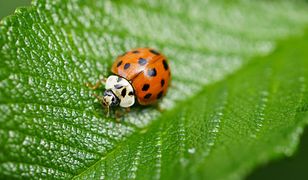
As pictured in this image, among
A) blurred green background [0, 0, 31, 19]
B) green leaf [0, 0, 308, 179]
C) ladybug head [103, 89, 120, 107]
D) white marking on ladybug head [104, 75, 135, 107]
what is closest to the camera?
green leaf [0, 0, 308, 179]

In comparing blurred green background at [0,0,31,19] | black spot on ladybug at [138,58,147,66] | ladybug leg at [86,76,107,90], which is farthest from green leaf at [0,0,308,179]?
blurred green background at [0,0,31,19]

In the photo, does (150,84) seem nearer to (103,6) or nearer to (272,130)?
(103,6)

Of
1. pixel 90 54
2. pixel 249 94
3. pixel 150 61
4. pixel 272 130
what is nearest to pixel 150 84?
pixel 150 61

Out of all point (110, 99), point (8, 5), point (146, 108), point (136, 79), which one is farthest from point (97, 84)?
point (8, 5)

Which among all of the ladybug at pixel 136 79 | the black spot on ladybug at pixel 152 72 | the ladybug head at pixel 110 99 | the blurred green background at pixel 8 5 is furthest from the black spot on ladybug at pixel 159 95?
the blurred green background at pixel 8 5

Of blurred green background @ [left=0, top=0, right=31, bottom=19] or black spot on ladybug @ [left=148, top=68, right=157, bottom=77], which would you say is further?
blurred green background @ [left=0, top=0, right=31, bottom=19]

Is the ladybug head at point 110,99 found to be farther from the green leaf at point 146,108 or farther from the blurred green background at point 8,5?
the blurred green background at point 8,5

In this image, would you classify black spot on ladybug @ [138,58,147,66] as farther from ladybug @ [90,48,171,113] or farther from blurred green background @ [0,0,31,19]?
blurred green background @ [0,0,31,19]
